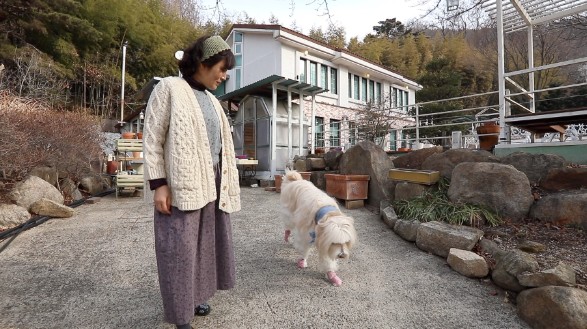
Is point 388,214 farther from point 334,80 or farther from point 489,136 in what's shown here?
point 334,80

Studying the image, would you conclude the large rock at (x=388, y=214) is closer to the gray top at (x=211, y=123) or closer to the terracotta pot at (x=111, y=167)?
the gray top at (x=211, y=123)

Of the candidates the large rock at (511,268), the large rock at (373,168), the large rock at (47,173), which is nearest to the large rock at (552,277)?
the large rock at (511,268)

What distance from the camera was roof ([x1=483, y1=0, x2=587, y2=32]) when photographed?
502 cm

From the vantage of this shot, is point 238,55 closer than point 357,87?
Yes

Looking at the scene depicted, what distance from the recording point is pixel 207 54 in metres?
1.56

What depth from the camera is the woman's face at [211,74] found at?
1621mm

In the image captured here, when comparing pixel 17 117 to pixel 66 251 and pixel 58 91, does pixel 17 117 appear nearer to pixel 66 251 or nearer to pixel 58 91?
pixel 66 251

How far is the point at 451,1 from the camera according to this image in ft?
12.4

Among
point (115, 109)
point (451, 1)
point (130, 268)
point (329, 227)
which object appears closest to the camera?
point (329, 227)

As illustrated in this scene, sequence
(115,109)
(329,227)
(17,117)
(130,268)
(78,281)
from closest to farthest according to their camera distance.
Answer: (329,227), (78,281), (130,268), (17,117), (115,109)

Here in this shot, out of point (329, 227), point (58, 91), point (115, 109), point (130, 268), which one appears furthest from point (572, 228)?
point (115, 109)

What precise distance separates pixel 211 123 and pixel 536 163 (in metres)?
3.81

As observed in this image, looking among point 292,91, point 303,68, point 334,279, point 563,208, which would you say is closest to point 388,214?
point 563,208

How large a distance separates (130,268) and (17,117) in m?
3.74
